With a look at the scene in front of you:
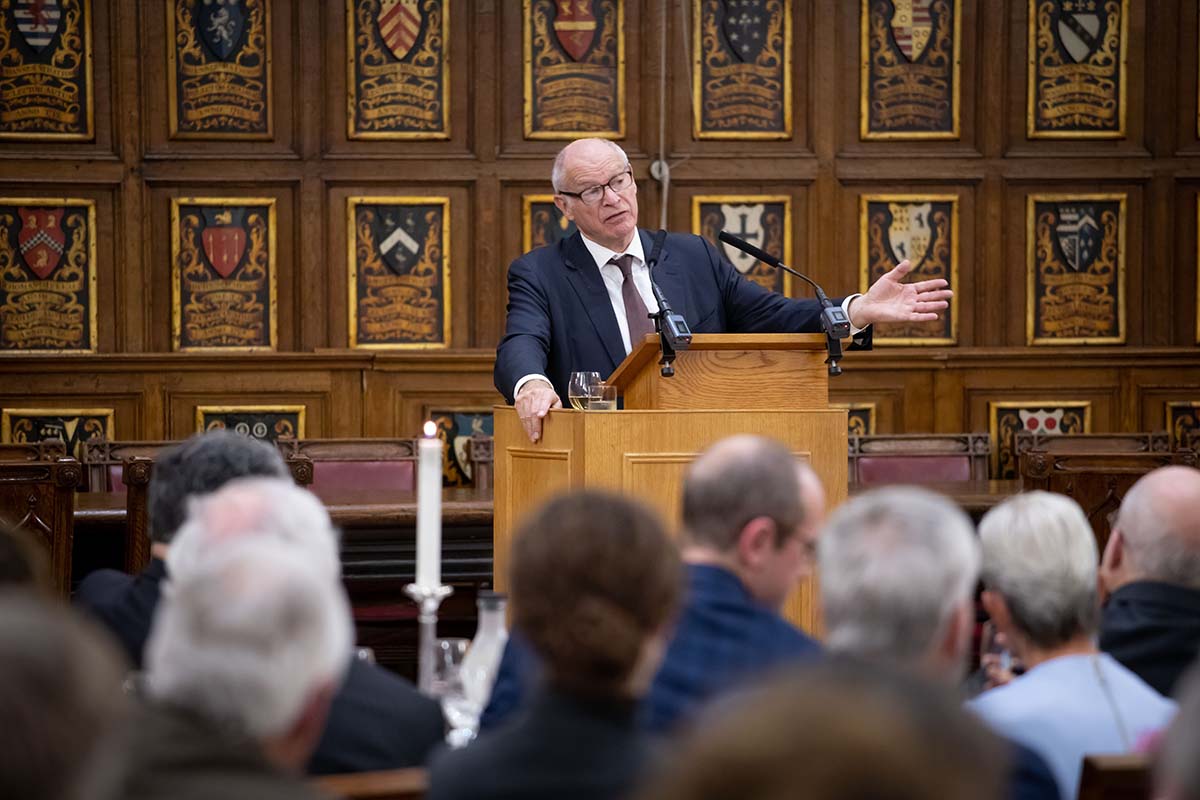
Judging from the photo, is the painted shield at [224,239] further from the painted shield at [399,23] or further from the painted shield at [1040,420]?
the painted shield at [1040,420]

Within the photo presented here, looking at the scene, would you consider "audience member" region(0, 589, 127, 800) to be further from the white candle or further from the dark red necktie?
the dark red necktie

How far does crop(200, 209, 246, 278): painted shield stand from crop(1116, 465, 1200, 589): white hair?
21.7 ft

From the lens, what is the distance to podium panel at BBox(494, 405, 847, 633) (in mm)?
3707

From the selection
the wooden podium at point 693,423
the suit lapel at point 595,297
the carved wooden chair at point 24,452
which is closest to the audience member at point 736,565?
the wooden podium at point 693,423

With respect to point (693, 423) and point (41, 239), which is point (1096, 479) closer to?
point (693, 423)

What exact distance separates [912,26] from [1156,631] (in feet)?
21.7

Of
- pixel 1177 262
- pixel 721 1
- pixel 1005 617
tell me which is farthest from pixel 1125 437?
pixel 1005 617

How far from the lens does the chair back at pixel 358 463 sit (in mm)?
7000

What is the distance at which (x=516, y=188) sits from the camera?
8727 mm

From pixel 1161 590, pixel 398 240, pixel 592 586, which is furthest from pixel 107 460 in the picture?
pixel 592 586

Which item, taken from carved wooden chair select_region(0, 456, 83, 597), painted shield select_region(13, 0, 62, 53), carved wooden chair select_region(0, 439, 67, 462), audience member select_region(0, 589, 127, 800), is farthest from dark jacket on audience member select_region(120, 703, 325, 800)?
painted shield select_region(13, 0, 62, 53)

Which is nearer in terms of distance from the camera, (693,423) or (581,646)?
(581,646)

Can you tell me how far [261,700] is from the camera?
5.34 ft

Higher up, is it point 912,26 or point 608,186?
point 912,26
